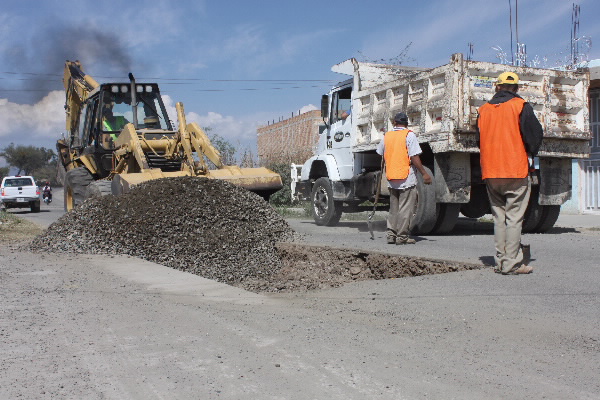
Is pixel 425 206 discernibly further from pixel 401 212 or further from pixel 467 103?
pixel 467 103

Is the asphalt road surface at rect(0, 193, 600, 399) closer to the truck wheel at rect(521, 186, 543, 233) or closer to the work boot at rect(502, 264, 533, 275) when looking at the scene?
the work boot at rect(502, 264, 533, 275)

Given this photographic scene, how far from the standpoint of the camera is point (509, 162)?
6520 millimetres

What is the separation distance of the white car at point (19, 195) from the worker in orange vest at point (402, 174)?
73.5 ft

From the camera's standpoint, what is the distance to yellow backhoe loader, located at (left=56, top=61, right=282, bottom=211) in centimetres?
1273

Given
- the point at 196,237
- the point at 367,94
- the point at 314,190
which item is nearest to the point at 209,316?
the point at 196,237

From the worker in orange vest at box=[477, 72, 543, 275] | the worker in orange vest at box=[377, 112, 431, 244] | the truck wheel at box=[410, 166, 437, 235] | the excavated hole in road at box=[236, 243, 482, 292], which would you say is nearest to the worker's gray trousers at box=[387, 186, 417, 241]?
the worker in orange vest at box=[377, 112, 431, 244]

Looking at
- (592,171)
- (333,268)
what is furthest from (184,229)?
(592,171)

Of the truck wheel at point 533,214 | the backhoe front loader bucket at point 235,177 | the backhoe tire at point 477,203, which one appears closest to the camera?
the truck wheel at point 533,214

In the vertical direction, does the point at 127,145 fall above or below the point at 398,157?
above

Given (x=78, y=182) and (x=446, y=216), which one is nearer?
(x=446, y=216)

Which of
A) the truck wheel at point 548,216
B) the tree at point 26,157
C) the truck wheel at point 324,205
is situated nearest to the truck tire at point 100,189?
the truck wheel at point 324,205

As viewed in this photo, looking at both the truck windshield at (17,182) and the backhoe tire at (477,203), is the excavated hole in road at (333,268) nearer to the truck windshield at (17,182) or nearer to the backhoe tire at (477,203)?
the backhoe tire at (477,203)

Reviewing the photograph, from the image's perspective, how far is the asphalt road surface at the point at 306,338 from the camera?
3.53 metres

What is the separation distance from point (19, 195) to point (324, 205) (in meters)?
18.9
